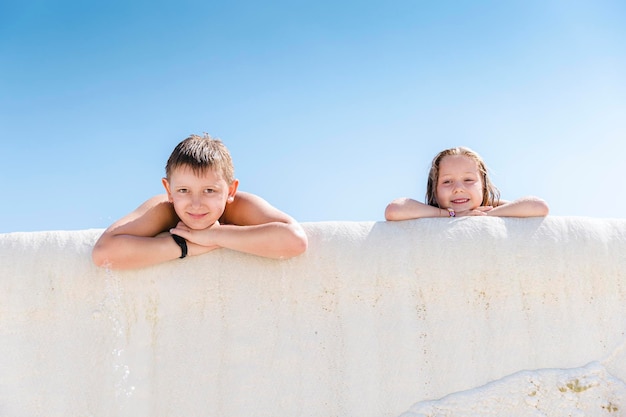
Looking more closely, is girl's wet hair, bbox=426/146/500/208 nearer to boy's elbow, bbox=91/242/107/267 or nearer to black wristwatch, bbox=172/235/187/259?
black wristwatch, bbox=172/235/187/259

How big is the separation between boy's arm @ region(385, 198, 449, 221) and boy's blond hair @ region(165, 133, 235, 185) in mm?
796

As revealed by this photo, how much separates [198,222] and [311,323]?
2.25 feet

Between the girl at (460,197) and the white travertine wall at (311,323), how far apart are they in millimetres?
151

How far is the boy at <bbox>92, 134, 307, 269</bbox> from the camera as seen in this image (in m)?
2.82

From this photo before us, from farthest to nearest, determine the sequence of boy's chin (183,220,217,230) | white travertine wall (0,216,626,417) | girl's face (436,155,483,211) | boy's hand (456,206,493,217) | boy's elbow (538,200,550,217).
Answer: girl's face (436,155,483,211) → boy's hand (456,206,493,217) → boy's elbow (538,200,550,217) → boy's chin (183,220,217,230) → white travertine wall (0,216,626,417)

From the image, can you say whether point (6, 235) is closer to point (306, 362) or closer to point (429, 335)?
point (306, 362)

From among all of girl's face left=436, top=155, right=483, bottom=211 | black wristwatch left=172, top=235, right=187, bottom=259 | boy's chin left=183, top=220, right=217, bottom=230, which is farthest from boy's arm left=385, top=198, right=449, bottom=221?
black wristwatch left=172, top=235, right=187, bottom=259

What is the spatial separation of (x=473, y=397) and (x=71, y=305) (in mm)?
1834

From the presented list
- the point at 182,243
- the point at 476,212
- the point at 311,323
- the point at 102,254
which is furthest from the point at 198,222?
the point at 476,212

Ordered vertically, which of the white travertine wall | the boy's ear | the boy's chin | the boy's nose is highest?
the boy's ear

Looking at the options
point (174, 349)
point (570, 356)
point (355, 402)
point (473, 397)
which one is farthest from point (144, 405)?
point (570, 356)

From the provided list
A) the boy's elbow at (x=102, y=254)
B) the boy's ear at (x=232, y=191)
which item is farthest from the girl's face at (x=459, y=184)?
the boy's elbow at (x=102, y=254)

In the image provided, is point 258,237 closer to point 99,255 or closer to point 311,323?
point 311,323

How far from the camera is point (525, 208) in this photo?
10.0 feet
